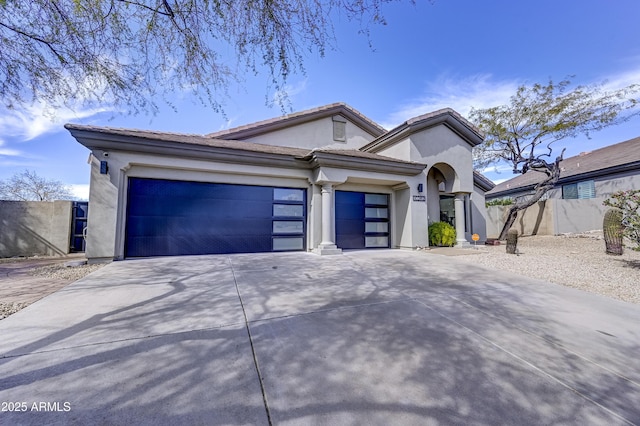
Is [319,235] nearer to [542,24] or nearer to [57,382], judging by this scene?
[57,382]

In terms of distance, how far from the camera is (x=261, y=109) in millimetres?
4781

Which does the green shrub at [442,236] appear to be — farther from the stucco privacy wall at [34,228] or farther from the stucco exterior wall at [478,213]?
the stucco privacy wall at [34,228]

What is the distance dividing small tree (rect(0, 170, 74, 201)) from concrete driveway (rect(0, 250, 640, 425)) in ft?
84.3

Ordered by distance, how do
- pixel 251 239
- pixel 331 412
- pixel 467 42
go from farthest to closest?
pixel 467 42, pixel 251 239, pixel 331 412

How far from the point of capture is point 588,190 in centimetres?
1575

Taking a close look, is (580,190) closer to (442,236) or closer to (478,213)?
(478,213)

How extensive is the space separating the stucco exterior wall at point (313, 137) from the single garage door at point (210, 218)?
359 cm

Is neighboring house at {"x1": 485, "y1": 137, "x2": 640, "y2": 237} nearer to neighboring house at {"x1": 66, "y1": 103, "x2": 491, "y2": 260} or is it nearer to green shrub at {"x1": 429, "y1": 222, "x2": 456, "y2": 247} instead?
neighboring house at {"x1": 66, "y1": 103, "x2": 491, "y2": 260}

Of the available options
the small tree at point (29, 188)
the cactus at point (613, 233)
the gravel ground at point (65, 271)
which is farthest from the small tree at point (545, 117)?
the small tree at point (29, 188)

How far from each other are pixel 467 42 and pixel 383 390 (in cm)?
1143

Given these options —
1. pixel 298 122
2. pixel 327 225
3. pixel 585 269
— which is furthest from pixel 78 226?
pixel 585 269

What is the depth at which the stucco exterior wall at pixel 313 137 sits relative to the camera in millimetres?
11453

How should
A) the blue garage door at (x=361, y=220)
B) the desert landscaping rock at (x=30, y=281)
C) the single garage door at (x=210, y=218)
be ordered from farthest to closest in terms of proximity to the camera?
the blue garage door at (x=361, y=220) < the single garage door at (x=210, y=218) < the desert landscaping rock at (x=30, y=281)

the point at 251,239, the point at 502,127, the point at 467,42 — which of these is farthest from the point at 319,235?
the point at 502,127
